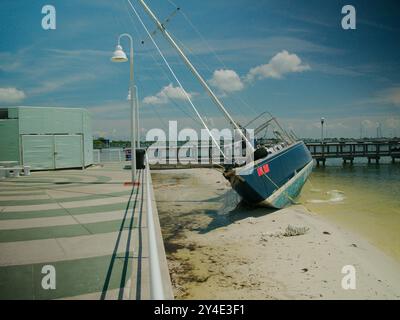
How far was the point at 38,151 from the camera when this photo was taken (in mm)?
20141

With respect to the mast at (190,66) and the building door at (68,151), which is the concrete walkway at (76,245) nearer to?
the mast at (190,66)

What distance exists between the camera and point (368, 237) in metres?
11.3

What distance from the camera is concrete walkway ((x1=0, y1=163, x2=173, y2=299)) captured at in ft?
15.1

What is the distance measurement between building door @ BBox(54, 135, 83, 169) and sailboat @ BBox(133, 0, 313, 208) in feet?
34.0

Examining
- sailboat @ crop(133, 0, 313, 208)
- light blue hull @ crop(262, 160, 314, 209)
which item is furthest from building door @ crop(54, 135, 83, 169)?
light blue hull @ crop(262, 160, 314, 209)

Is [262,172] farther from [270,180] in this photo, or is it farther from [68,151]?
[68,151]

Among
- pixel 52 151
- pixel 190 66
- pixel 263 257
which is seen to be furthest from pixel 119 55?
pixel 52 151

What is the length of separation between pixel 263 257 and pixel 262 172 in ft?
17.9

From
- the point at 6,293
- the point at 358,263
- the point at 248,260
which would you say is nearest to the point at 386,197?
the point at 358,263

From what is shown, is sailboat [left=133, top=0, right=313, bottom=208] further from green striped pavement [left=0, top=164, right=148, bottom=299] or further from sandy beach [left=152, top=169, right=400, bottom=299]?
green striped pavement [left=0, top=164, right=148, bottom=299]

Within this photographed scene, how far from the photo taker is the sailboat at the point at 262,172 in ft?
39.8
